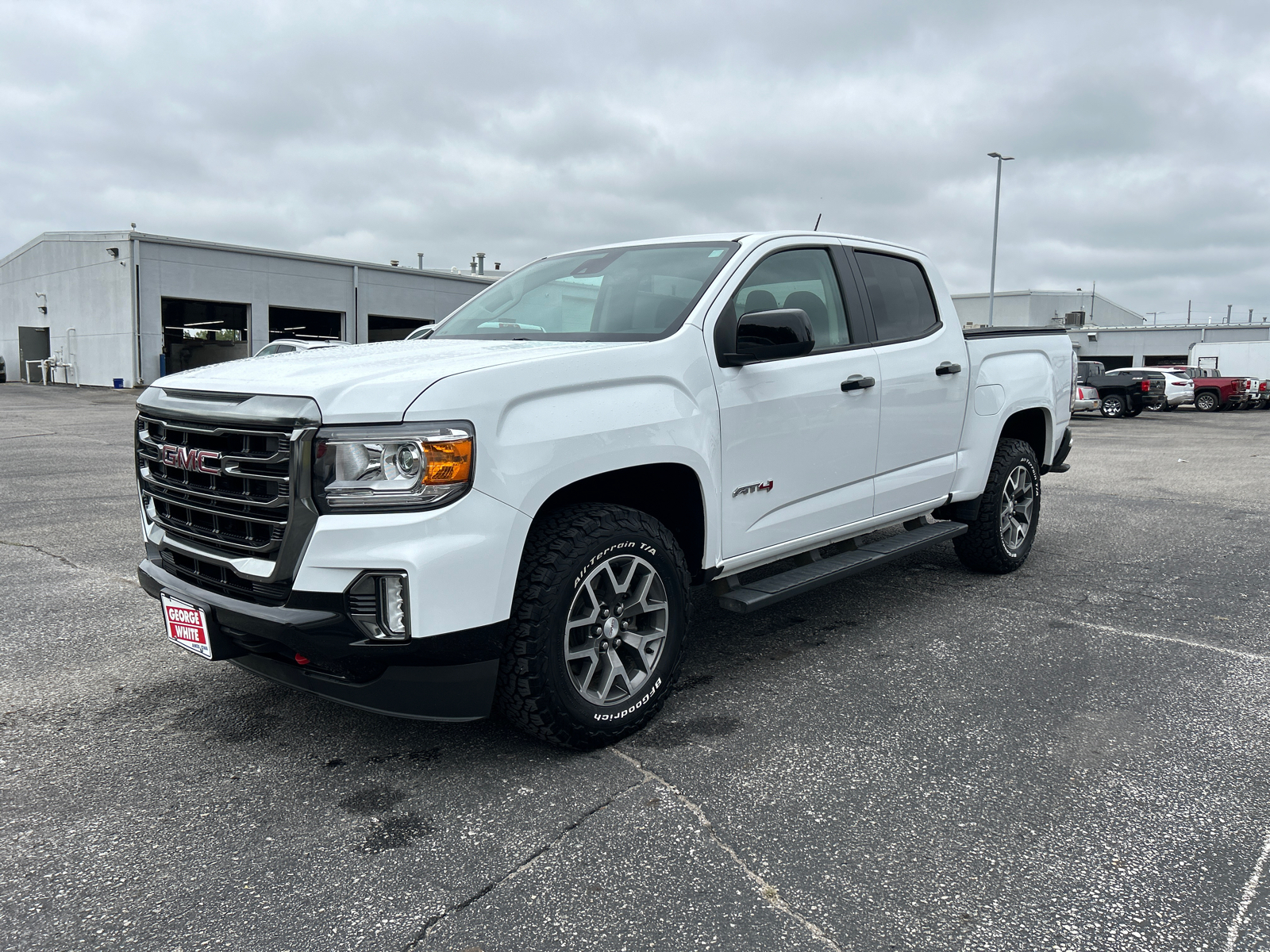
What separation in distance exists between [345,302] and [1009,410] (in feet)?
109

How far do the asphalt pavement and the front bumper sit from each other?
343mm

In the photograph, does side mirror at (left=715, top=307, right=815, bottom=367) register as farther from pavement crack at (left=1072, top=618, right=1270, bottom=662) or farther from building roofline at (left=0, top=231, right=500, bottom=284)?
building roofline at (left=0, top=231, right=500, bottom=284)

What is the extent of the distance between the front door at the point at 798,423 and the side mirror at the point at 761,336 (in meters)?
0.07

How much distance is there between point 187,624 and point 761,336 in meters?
2.35

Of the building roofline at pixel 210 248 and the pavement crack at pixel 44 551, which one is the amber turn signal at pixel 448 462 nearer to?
the pavement crack at pixel 44 551

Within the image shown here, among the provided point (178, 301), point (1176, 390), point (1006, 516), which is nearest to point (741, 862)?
point (1006, 516)

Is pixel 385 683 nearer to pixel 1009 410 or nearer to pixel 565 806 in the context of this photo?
pixel 565 806

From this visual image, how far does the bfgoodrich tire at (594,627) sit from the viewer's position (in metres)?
2.91

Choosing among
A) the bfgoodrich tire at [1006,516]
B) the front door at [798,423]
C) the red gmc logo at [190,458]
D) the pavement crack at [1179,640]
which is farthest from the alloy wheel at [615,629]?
the bfgoodrich tire at [1006,516]

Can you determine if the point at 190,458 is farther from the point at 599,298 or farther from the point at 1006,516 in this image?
the point at 1006,516

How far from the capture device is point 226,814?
2752 millimetres

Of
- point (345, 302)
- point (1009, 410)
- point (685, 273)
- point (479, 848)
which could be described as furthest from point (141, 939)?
point (345, 302)

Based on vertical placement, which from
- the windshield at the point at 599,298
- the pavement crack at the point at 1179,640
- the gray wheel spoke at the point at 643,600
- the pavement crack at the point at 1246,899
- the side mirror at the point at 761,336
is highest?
the windshield at the point at 599,298

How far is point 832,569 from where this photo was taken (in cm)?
414
